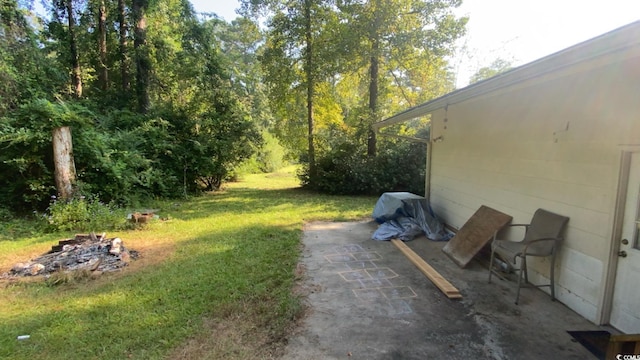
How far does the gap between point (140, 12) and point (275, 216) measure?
7773 mm

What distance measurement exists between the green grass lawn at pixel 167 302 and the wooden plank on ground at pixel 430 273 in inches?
61.0

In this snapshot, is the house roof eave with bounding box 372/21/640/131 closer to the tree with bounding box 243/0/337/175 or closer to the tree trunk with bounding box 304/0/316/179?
the tree with bounding box 243/0/337/175

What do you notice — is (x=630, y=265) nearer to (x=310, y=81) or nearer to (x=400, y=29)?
(x=400, y=29)

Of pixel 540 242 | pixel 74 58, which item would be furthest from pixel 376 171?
pixel 74 58

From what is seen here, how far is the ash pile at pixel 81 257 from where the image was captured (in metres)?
3.84

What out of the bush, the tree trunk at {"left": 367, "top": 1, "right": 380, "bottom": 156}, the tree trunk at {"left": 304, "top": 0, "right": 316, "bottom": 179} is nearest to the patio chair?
the bush

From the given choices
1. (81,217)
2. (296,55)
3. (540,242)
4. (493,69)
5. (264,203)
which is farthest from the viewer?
(493,69)

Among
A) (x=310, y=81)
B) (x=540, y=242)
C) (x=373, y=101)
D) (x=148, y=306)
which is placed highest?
(x=310, y=81)

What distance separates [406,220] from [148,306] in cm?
432

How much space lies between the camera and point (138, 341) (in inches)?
97.8

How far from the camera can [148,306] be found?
10.0 feet

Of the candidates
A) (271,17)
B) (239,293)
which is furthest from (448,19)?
(239,293)

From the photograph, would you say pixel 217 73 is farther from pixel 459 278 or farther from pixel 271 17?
pixel 459 278

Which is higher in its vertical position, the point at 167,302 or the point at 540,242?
the point at 540,242
